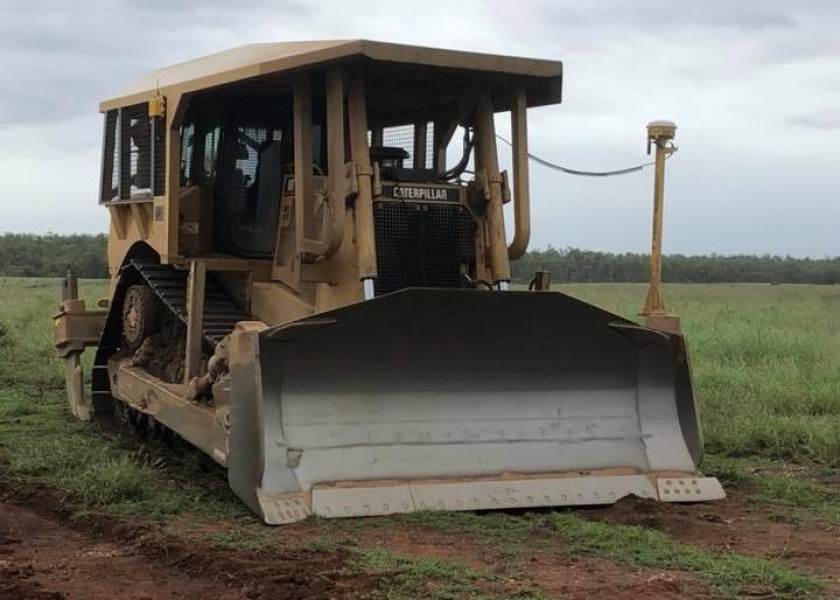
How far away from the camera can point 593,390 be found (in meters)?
6.98

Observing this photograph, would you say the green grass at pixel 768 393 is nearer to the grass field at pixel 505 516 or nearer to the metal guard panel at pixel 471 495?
the grass field at pixel 505 516

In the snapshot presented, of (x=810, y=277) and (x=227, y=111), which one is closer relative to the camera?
(x=227, y=111)

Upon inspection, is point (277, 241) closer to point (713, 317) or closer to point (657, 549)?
point (657, 549)

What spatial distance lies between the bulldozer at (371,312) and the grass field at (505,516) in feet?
1.01

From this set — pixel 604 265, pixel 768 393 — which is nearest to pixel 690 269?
pixel 604 265

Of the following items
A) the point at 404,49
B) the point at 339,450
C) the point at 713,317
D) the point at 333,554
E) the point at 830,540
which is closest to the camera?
the point at 333,554

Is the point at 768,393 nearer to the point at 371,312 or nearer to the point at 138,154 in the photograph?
the point at 371,312

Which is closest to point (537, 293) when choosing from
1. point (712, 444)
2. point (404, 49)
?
point (404, 49)

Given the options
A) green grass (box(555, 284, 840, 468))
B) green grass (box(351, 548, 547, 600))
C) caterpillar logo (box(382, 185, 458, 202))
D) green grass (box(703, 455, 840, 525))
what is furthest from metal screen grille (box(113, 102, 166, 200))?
green grass (box(555, 284, 840, 468))

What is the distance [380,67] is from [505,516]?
110 inches

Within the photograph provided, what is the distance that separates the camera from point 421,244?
727 cm

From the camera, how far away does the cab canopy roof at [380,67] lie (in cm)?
666

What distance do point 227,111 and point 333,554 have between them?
165 inches

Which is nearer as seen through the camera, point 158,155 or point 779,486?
point 779,486
